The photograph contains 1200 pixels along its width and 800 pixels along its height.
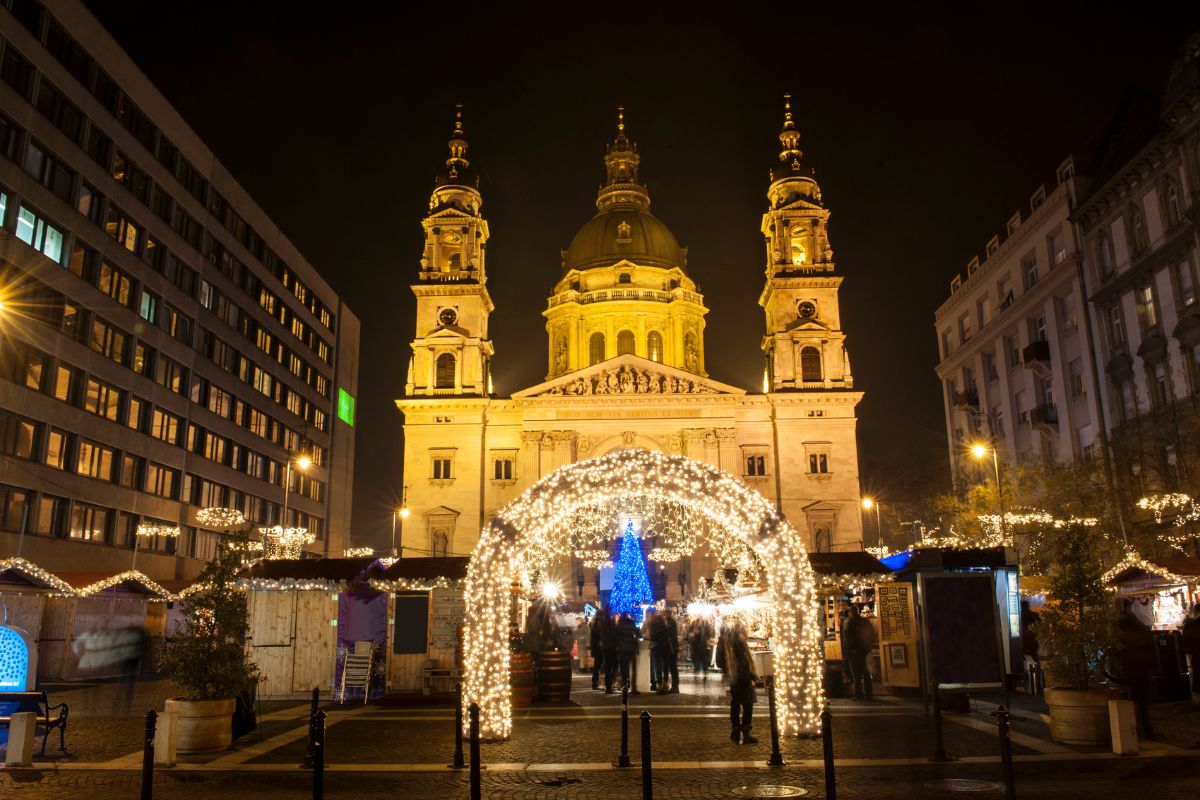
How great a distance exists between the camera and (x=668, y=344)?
242 ft

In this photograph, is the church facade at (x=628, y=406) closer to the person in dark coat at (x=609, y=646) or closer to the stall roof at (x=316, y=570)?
the person in dark coat at (x=609, y=646)

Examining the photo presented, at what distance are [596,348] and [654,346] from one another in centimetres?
450

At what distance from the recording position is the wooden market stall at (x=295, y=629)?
22.6 m

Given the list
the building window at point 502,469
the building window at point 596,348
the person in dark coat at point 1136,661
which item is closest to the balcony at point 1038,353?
the person in dark coat at point 1136,661

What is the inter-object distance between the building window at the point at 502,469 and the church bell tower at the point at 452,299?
477 cm

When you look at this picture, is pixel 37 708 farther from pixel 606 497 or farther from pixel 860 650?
pixel 860 650

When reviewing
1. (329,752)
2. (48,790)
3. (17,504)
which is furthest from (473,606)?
(17,504)

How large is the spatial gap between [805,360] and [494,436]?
69.8 feet

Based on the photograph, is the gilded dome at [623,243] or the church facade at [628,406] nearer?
the church facade at [628,406]

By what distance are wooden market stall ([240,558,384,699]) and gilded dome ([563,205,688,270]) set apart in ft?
184

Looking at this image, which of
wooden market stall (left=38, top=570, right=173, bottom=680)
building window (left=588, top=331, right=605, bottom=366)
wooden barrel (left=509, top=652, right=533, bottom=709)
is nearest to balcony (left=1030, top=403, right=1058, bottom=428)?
wooden barrel (left=509, top=652, right=533, bottom=709)

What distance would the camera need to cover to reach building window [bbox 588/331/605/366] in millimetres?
73312

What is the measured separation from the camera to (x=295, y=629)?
22.9 m

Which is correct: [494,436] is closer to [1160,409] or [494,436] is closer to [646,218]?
[646,218]
